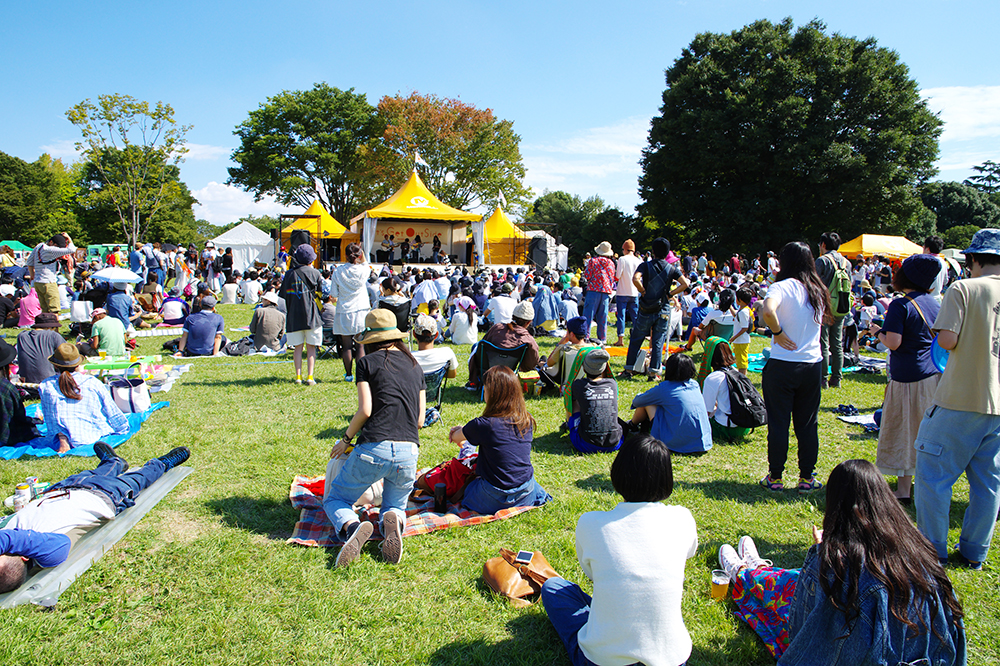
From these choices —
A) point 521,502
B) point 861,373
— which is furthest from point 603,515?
point 861,373

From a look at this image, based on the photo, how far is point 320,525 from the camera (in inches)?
147

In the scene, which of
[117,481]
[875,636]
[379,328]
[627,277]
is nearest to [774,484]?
[875,636]

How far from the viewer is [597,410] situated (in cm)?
501

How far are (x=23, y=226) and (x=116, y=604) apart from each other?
198 ft

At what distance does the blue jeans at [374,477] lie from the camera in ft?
11.1

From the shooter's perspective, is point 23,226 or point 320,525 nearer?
point 320,525

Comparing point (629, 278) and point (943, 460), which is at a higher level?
point (629, 278)

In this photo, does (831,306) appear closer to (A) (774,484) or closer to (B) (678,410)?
(B) (678,410)

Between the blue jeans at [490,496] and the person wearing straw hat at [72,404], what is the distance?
356 centimetres

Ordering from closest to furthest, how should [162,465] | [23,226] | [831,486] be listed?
[831,486], [162,465], [23,226]

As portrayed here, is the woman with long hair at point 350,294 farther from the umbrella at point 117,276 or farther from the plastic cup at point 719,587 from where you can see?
the umbrella at point 117,276

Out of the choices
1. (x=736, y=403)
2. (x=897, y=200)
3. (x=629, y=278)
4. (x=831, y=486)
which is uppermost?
(x=897, y=200)

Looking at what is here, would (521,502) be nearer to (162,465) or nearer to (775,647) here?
(775,647)

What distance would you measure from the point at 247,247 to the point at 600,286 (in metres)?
24.0
